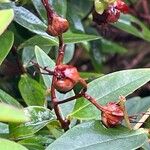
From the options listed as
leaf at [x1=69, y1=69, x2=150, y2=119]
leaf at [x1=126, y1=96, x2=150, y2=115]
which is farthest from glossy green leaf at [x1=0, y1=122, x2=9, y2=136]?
leaf at [x1=126, y1=96, x2=150, y2=115]

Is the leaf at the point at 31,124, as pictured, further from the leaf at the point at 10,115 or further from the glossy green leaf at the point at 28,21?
the leaf at the point at 10,115

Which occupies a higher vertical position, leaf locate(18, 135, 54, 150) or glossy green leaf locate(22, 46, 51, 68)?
glossy green leaf locate(22, 46, 51, 68)

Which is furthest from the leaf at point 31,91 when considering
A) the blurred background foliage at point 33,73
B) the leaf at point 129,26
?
the leaf at point 129,26

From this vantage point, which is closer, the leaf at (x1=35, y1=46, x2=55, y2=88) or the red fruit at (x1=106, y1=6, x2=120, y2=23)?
the red fruit at (x1=106, y1=6, x2=120, y2=23)

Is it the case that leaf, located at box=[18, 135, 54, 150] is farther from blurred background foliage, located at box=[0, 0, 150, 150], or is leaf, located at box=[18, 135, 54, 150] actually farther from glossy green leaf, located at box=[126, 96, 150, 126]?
glossy green leaf, located at box=[126, 96, 150, 126]

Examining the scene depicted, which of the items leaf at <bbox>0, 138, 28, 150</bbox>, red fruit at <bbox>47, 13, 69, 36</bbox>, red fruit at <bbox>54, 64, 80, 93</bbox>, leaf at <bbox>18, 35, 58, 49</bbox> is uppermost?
red fruit at <bbox>47, 13, 69, 36</bbox>

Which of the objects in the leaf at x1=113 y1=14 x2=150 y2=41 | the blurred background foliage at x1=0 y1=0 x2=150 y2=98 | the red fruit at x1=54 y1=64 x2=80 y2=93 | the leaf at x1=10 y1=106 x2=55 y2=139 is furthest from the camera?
the leaf at x1=113 y1=14 x2=150 y2=41

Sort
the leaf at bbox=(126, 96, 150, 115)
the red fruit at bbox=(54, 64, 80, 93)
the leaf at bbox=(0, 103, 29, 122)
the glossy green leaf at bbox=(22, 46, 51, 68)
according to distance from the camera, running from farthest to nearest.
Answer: the leaf at bbox=(126, 96, 150, 115), the glossy green leaf at bbox=(22, 46, 51, 68), the red fruit at bbox=(54, 64, 80, 93), the leaf at bbox=(0, 103, 29, 122)
